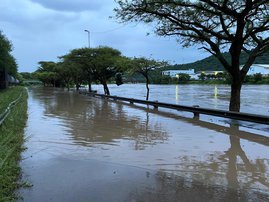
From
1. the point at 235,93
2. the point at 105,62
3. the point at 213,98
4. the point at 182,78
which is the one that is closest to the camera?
the point at 235,93

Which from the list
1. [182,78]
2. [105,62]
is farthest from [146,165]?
[182,78]

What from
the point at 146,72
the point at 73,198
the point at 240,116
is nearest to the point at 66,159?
the point at 73,198

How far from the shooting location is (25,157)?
334 inches

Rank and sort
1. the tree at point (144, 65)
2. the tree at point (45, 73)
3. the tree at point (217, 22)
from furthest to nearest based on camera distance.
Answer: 1. the tree at point (45, 73)
2. the tree at point (144, 65)
3. the tree at point (217, 22)

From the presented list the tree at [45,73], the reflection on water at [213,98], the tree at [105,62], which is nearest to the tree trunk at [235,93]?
the reflection on water at [213,98]

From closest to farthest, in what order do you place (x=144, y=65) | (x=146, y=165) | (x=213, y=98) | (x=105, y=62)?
(x=146, y=165) < (x=144, y=65) < (x=213, y=98) < (x=105, y=62)

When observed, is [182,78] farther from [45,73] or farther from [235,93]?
[235,93]

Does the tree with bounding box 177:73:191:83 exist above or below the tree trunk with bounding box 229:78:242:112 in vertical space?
below

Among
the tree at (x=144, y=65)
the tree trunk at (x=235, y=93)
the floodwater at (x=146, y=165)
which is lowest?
the floodwater at (x=146, y=165)

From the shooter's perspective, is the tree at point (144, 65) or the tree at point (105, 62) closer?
the tree at point (144, 65)

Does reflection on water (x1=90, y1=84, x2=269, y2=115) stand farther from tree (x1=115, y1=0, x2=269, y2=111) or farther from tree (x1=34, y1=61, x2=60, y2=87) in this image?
tree (x1=34, y1=61, x2=60, y2=87)

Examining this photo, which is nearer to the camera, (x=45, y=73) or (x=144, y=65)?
(x=144, y=65)

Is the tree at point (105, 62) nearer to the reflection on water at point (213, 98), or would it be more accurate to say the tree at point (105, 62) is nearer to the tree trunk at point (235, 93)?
the reflection on water at point (213, 98)

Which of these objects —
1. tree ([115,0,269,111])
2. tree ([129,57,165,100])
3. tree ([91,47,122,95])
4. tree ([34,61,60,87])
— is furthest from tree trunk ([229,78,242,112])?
tree ([34,61,60,87])
